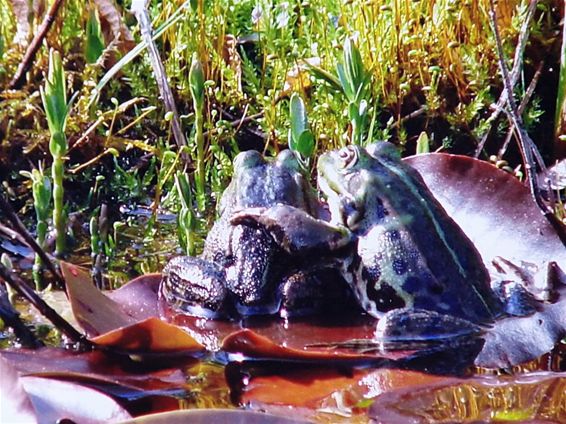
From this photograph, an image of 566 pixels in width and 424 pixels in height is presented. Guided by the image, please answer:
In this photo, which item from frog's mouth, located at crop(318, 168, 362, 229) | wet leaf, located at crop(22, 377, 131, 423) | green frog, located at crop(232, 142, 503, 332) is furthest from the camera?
frog's mouth, located at crop(318, 168, 362, 229)

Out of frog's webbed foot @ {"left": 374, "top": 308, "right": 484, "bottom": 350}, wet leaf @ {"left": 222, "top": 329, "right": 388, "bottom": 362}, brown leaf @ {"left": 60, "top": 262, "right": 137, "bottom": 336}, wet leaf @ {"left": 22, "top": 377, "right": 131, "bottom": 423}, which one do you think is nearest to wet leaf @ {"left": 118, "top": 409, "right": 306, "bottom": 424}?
wet leaf @ {"left": 22, "top": 377, "right": 131, "bottom": 423}

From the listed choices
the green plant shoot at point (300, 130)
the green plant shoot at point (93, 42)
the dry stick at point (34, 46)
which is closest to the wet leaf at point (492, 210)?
the green plant shoot at point (300, 130)

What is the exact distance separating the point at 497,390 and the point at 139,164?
103 inches

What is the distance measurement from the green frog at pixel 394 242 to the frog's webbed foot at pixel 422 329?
0.01 metres

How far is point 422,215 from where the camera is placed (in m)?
3.53

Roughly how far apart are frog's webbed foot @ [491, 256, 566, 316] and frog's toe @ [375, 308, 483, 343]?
206 millimetres

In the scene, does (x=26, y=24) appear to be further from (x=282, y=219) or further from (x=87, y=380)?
(x=87, y=380)

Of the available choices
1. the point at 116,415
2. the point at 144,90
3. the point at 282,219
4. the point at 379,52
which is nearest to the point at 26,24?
the point at 144,90

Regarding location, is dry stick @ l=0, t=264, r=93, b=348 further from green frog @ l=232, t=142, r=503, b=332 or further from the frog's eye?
the frog's eye

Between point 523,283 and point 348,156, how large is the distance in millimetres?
757

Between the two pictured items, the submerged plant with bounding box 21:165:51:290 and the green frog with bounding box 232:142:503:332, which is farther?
the submerged plant with bounding box 21:165:51:290

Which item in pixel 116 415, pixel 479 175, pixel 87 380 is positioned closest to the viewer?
pixel 116 415

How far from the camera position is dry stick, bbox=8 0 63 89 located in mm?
4441

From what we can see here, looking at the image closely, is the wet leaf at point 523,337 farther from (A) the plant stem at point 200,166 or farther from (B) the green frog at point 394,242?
(A) the plant stem at point 200,166
